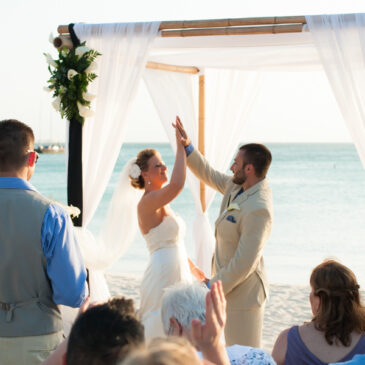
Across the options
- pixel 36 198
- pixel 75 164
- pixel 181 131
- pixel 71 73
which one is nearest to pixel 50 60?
pixel 71 73

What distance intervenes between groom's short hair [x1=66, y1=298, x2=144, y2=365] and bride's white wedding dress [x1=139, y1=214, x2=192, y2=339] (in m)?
2.60

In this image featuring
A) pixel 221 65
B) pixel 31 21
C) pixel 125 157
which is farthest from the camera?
pixel 125 157

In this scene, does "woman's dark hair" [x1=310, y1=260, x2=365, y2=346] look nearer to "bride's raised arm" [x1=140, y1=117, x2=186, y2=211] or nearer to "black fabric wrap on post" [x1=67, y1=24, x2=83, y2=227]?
"bride's raised arm" [x1=140, y1=117, x2=186, y2=211]

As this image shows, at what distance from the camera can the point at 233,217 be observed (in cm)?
379

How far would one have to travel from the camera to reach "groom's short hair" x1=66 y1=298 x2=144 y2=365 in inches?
64.2

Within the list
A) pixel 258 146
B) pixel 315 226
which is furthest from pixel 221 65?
pixel 315 226

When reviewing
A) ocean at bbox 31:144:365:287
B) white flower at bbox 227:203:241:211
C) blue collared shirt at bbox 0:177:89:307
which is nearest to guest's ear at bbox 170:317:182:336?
blue collared shirt at bbox 0:177:89:307

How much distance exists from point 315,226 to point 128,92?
17378 mm

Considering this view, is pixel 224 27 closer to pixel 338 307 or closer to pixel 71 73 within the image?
pixel 71 73

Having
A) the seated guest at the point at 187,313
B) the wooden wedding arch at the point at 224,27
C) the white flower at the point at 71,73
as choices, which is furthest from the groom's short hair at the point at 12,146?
the wooden wedding arch at the point at 224,27

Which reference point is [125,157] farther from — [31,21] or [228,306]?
[228,306]

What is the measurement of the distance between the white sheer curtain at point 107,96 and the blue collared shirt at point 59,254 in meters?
1.92

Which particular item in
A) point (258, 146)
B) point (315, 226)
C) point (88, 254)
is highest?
point (258, 146)

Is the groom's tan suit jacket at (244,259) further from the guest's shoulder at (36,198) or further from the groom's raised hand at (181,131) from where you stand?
the guest's shoulder at (36,198)
